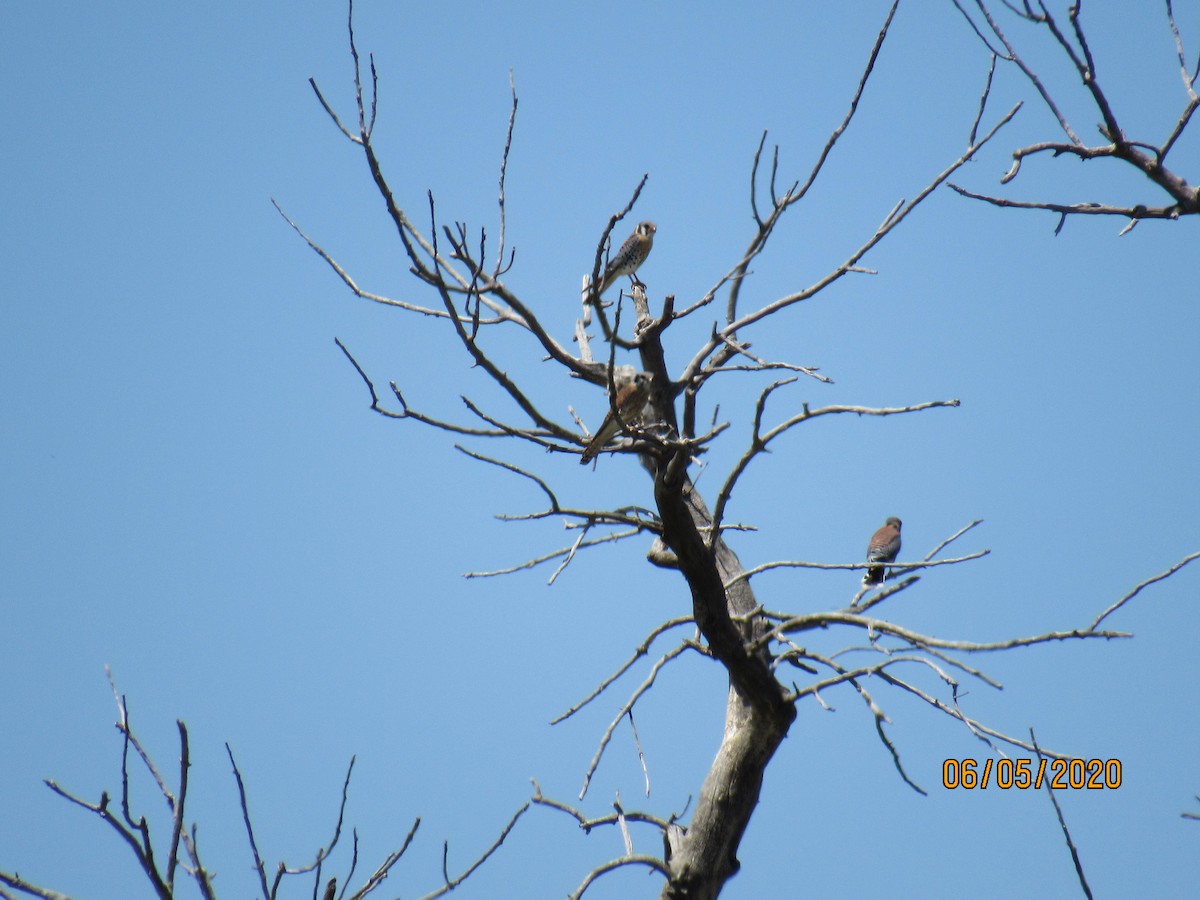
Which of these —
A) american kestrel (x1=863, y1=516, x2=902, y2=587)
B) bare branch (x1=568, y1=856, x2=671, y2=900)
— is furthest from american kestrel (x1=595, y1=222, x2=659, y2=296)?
bare branch (x1=568, y1=856, x2=671, y2=900)

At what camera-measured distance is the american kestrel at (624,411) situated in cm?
383

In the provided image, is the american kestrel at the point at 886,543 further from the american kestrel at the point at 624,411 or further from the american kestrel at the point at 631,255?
the american kestrel at the point at 624,411

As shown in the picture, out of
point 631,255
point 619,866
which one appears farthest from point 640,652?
point 631,255

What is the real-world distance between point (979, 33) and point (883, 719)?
2.07m

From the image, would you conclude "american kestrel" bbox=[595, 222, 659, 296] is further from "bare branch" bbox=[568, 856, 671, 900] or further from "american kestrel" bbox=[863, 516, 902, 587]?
"bare branch" bbox=[568, 856, 671, 900]

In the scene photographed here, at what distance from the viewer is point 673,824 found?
4012 mm

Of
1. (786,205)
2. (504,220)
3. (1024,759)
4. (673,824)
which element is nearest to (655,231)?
(786,205)

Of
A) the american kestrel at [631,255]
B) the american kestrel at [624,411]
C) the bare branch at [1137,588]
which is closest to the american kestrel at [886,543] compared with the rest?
the american kestrel at [631,255]

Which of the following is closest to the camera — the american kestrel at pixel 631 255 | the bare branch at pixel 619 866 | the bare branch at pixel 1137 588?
the bare branch at pixel 1137 588

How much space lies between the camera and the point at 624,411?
488 cm

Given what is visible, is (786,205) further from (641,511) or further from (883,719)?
(883,719)

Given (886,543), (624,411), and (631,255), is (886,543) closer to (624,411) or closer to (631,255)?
(631,255)

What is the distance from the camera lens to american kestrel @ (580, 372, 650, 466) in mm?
3834

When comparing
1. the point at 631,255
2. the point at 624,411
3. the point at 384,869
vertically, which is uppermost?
the point at 631,255
